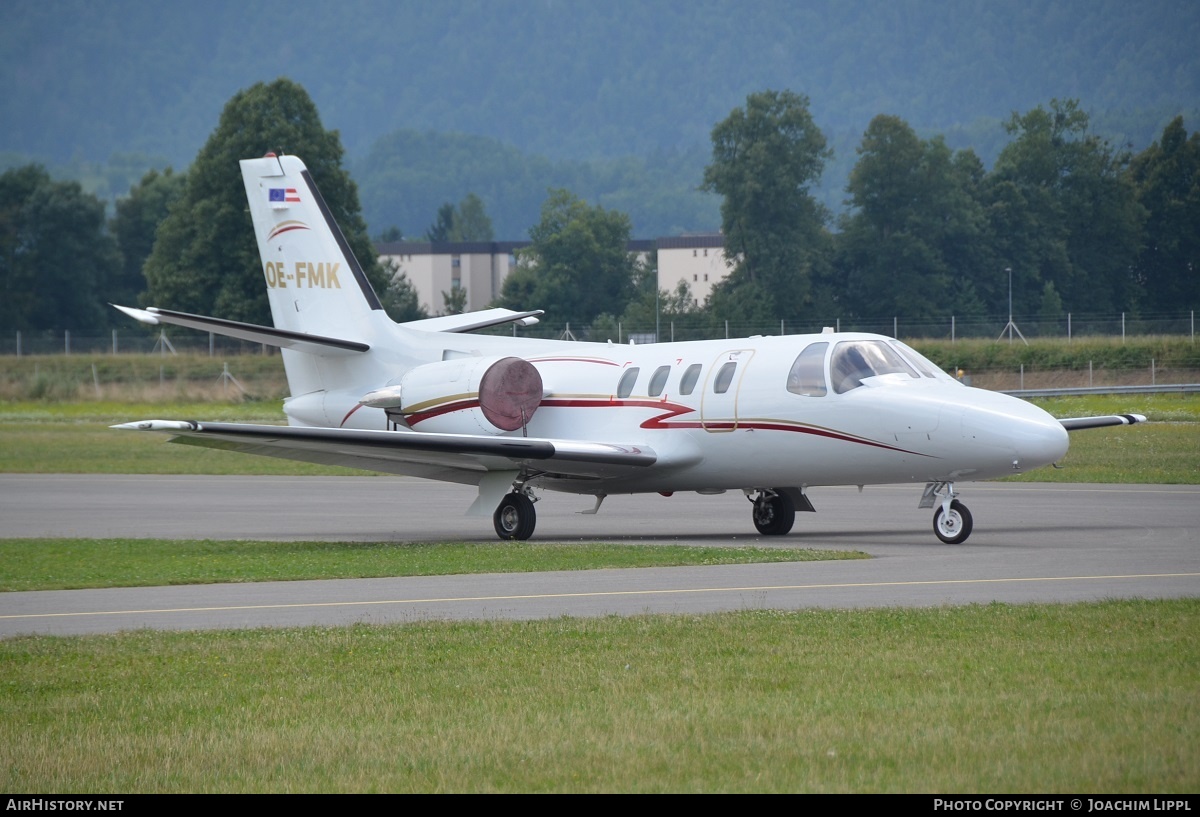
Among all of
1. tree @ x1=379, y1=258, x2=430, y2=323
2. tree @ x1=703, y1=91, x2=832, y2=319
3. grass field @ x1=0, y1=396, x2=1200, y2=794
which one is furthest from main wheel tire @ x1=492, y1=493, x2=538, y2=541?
tree @ x1=703, y1=91, x2=832, y2=319

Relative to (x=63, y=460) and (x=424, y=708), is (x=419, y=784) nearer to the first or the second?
(x=424, y=708)

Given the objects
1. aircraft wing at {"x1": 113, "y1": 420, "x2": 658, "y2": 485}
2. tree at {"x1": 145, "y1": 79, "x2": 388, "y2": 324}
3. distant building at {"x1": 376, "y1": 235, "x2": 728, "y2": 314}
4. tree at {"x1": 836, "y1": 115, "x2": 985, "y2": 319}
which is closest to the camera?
aircraft wing at {"x1": 113, "y1": 420, "x2": 658, "y2": 485}

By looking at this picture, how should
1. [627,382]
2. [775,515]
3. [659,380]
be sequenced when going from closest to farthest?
1. [775,515]
2. [659,380]
3. [627,382]

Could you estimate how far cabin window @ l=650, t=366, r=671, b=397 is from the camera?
845 inches

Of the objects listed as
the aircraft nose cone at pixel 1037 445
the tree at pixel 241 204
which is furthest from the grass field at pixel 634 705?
the tree at pixel 241 204

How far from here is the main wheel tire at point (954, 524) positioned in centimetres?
1833

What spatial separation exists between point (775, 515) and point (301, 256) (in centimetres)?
905

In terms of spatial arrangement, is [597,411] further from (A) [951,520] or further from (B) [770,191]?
(B) [770,191]

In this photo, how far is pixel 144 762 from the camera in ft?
26.4

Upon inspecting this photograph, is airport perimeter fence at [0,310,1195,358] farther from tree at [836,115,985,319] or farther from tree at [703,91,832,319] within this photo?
tree at [703,91,832,319]

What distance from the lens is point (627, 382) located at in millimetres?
21891

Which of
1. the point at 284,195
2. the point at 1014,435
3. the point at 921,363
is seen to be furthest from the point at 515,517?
the point at 284,195

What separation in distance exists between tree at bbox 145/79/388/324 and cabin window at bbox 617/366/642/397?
57.0m
